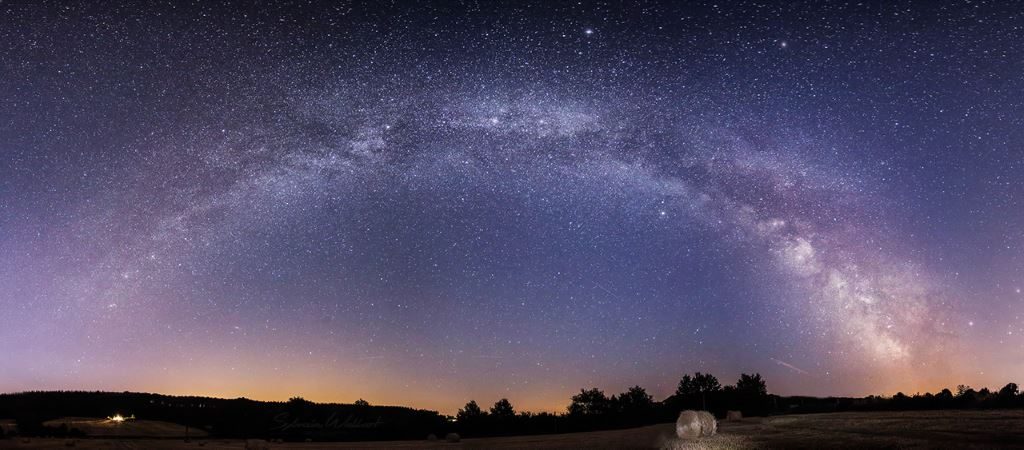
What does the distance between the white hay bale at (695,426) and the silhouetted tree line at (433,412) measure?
13.2m

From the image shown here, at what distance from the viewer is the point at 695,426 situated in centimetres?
3175

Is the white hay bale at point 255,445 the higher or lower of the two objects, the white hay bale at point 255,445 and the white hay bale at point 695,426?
the lower

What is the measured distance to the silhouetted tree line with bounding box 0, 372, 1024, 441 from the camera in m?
42.7

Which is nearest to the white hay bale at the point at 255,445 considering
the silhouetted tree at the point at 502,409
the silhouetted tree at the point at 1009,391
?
the silhouetted tree at the point at 1009,391

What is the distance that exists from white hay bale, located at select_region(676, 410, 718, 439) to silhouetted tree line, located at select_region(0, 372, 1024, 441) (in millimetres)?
13205

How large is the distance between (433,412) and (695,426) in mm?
56286

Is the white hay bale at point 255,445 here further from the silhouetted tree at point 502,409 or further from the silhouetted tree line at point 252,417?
the silhouetted tree at point 502,409

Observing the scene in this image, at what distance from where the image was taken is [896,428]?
23.6 metres

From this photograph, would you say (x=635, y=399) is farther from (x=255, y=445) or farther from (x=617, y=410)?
(x=255, y=445)

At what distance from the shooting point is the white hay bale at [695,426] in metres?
31.5

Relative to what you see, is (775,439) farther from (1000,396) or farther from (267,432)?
(267,432)

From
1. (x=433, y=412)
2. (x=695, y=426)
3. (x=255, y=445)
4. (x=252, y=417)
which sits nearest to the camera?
(x=695, y=426)

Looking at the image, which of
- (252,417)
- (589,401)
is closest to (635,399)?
(589,401)

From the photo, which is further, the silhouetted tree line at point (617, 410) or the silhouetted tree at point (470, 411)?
the silhouetted tree at point (470, 411)
